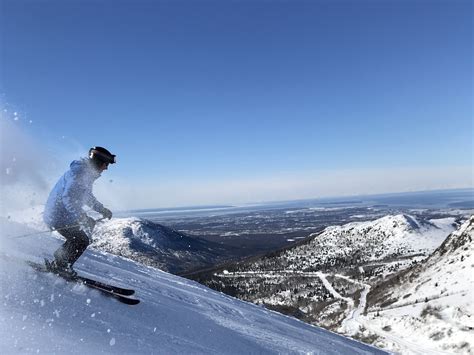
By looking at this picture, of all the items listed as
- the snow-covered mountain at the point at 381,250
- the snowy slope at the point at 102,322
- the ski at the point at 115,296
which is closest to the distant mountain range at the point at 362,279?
the snow-covered mountain at the point at 381,250

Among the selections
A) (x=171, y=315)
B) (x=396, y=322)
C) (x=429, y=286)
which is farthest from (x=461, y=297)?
(x=171, y=315)

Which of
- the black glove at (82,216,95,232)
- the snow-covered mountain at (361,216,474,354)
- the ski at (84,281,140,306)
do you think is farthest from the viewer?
the snow-covered mountain at (361,216,474,354)

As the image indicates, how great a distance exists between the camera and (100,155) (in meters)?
10.4

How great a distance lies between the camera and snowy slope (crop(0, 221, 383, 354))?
7.46 meters

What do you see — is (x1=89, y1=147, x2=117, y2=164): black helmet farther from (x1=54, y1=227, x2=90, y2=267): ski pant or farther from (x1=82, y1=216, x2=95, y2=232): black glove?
(x1=54, y1=227, x2=90, y2=267): ski pant

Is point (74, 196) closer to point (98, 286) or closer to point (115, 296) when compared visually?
point (98, 286)

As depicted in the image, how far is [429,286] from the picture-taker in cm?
6084

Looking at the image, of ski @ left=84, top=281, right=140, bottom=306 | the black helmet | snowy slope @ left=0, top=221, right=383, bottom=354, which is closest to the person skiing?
the black helmet

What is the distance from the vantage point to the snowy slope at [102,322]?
24.5 feet

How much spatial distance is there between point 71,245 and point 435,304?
4897 centimetres

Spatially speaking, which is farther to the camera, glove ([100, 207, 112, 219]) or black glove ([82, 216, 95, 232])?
glove ([100, 207, 112, 219])

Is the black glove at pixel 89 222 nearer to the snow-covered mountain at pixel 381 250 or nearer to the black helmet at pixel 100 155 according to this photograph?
the black helmet at pixel 100 155

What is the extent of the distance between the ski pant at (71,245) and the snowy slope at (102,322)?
514mm

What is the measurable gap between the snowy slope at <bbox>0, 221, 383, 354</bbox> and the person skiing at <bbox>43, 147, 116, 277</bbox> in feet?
2.77
